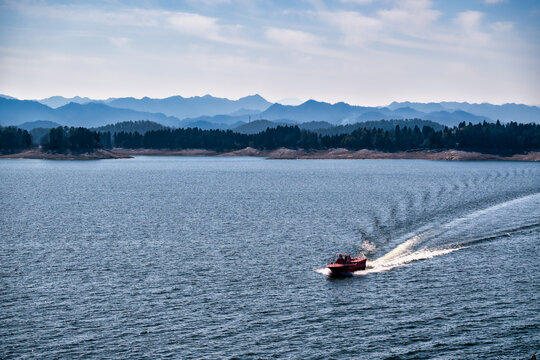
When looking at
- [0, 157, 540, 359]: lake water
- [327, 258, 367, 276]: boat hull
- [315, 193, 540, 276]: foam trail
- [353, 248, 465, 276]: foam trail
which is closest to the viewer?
[0, 157, 540, 359]: lake water

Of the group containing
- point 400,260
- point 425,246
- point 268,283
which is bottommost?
point 268,283

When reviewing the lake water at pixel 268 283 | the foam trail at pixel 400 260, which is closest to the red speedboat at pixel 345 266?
the foam trail at pixel 400 260

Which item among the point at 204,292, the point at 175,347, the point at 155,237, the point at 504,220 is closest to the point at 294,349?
the point at 175,347

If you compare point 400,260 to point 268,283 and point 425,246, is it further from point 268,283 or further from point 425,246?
point 268,283

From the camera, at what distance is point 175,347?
38.1 meters

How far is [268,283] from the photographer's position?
176ft

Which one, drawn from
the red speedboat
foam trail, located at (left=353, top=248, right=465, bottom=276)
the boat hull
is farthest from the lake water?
the red speedboat

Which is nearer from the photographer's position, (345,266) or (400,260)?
(345,266)

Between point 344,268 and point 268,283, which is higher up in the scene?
point 344,268

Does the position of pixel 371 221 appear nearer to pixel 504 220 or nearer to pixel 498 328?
pixel 504 220

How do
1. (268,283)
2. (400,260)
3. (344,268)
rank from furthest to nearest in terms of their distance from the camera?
(400,260) → (344,268) → (268,283)

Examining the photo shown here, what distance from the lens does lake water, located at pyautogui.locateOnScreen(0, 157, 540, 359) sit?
39.1m

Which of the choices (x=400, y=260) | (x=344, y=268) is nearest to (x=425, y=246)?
(x=400, y=260)

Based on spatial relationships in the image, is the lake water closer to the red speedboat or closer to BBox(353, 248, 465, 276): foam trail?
BBox(353, 248, 465, 276): foam trail
